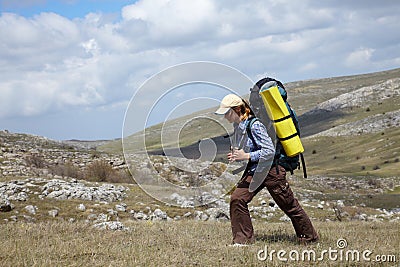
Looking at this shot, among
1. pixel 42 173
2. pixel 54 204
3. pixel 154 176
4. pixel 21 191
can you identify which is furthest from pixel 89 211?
pixel 42 173

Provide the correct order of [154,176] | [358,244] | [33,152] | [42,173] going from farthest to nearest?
1. [33,152]
2. [42,173]
3. [154,176]
4. [358,244]

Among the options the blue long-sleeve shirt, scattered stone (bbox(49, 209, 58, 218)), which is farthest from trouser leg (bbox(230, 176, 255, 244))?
scattered stone (bbox(49, 209, 58, 218))

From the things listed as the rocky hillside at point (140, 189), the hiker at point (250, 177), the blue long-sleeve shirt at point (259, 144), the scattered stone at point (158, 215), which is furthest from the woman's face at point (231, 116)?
the scattered stone at point (158, 215)

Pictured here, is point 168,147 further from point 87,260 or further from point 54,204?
point 54,204

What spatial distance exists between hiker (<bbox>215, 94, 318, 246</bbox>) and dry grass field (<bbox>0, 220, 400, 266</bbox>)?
0.34 metres

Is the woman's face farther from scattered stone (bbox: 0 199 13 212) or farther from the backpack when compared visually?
scattered stone (bbox: 0 199 13 212)

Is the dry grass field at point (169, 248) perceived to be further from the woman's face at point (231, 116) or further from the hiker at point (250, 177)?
the woman's face at point (231, 116)

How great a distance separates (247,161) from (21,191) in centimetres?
1389

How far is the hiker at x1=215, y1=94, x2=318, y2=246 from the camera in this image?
27.0ft

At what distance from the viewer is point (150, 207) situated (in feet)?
65.7

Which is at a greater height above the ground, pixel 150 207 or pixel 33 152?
pixel 33 152

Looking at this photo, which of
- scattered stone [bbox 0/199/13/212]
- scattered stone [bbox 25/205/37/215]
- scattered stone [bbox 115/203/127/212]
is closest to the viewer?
scattered stone [bbox 0/199/13/212]

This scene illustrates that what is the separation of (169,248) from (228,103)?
8.58 feet

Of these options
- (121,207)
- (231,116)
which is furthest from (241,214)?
(121,207)
